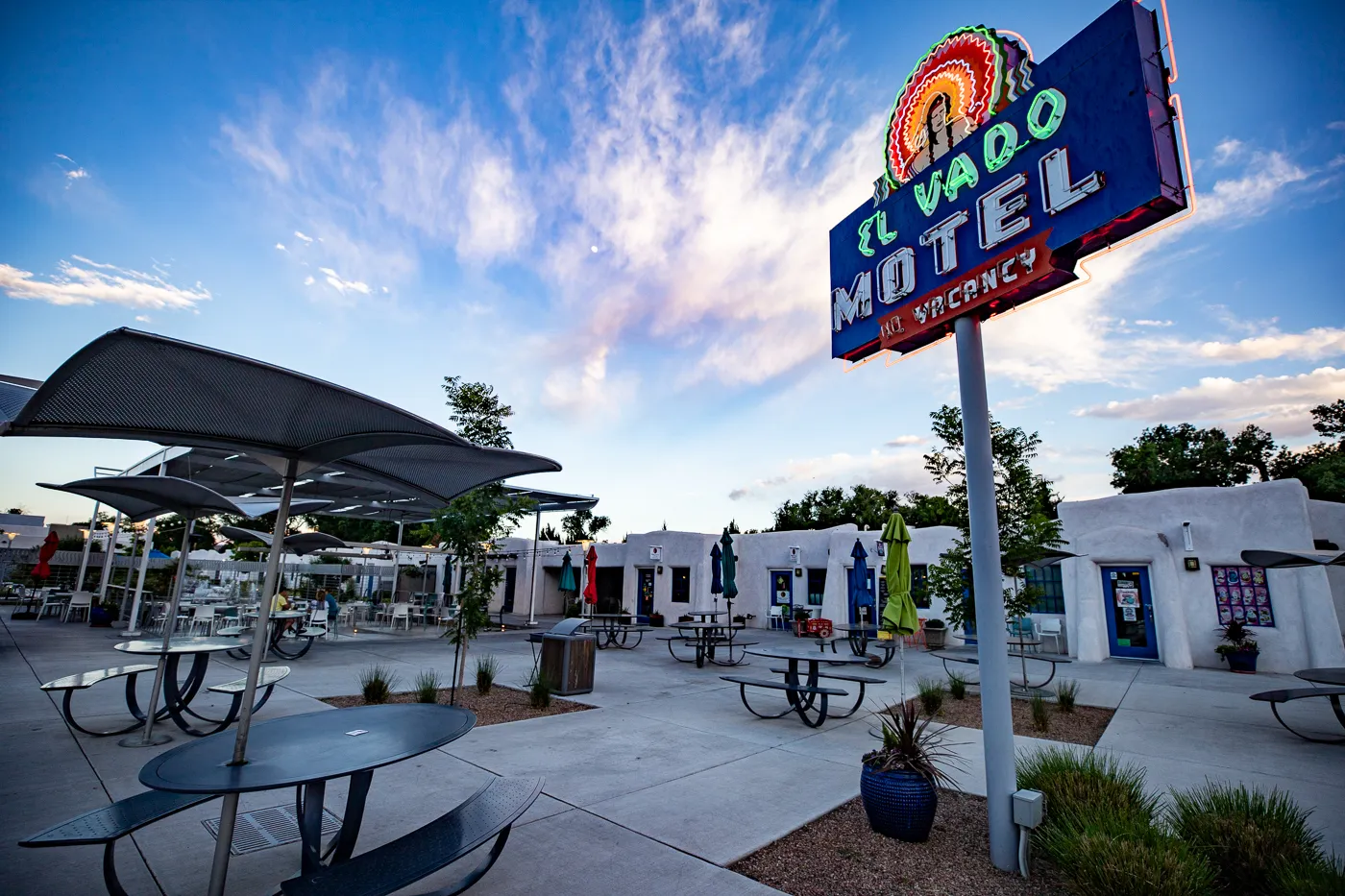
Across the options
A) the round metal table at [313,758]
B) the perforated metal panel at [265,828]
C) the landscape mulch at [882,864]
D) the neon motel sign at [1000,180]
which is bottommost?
the perforated metal panel at [265,828]

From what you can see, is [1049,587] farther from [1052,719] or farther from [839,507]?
[839,507]

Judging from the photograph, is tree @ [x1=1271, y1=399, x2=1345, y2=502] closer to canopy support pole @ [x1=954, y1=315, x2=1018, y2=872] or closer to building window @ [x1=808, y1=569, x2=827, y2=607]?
building window @ [x1=808, y1=569, x2=827, y2=607]

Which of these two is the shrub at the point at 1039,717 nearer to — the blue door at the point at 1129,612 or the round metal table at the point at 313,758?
the round metal table at the point at 313,758

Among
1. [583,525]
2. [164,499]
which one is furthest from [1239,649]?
[583,525]

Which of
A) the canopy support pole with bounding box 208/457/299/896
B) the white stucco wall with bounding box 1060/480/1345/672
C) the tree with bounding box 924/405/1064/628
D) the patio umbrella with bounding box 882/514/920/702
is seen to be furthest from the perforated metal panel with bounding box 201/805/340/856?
the white stucco wall with bounding box 1060/480/1345/672

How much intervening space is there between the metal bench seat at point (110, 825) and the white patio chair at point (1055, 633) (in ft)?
55.4

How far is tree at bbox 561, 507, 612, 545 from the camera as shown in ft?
164

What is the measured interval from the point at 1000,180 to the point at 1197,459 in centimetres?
3694

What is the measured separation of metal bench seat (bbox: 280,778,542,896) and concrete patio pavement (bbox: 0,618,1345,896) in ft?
1.37

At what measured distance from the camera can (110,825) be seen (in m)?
2.55

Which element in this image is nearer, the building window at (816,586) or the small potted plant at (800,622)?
the small potted plant at (800,622)

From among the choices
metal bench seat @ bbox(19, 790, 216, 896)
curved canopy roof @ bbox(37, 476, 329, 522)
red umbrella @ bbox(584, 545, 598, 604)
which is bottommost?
metal bench seat @ bbox(19, 790, 216, 896)

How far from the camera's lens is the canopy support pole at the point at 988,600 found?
3457mm

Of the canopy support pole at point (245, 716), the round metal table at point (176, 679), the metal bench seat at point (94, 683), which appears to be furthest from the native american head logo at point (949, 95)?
the metal bench seat at point (94, 683)
